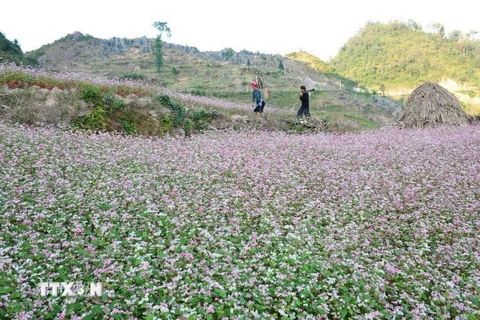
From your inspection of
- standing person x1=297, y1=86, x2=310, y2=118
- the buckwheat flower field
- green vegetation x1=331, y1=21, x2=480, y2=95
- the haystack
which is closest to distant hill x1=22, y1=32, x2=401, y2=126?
standing person x1=297, y1=86, x2=310, y2=118

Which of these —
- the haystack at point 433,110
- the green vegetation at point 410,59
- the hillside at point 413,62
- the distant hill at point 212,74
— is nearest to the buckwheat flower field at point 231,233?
the haystack at point 433,110

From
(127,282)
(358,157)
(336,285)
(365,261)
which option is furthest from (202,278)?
(358,157)

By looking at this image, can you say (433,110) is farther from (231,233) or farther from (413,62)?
(413,62)

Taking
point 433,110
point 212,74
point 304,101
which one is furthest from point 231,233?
point 212,74

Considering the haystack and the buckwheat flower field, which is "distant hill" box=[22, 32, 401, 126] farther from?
the buckwheat flower field

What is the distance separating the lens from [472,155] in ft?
34.2

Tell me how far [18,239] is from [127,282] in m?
1.99

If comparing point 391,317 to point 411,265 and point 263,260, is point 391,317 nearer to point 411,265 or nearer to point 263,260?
point 411,265

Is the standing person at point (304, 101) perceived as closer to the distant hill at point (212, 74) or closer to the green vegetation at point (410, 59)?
the distant hill at point (212, 74)

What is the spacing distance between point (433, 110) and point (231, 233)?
18.3m

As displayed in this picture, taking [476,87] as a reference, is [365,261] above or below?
below

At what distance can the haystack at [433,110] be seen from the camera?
19578 mm

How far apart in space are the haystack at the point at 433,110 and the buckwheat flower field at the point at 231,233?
421 inches

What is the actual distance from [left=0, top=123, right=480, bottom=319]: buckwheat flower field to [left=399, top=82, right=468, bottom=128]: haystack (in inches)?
421
